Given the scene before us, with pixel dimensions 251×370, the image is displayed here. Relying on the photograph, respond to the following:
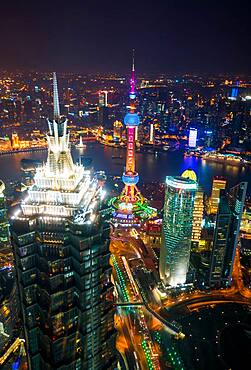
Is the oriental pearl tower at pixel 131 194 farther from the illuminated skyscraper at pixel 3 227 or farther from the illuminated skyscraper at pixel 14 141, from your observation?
the illuminated skyscraper at pixel 14 141

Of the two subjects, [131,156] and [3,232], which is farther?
[131,156]

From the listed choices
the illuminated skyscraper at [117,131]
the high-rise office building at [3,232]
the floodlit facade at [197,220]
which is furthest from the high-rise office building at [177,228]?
the illuminated skyscraper at [117,131]

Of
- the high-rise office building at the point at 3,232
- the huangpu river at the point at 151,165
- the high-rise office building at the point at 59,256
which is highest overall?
the high-rise office building at the point at 59,256

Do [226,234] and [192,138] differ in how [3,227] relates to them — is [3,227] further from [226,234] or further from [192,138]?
[192,138]

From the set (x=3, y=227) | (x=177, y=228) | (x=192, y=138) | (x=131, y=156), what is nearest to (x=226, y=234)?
(x=177, y=228)

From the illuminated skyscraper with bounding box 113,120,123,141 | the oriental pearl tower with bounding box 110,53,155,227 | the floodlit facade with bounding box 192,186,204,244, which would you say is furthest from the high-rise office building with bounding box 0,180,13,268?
the illuminated skyscraper with bounding box 113,120,123,141

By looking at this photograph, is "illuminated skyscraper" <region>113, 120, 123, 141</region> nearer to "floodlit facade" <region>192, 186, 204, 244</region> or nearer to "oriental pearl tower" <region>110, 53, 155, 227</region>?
"oriental pearl tower" <region>110, 53, 155, 227</region>

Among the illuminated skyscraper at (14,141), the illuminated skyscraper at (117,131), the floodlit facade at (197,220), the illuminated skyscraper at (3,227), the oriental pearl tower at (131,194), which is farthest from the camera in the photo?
the illuminated skyscraper at (117,131)
